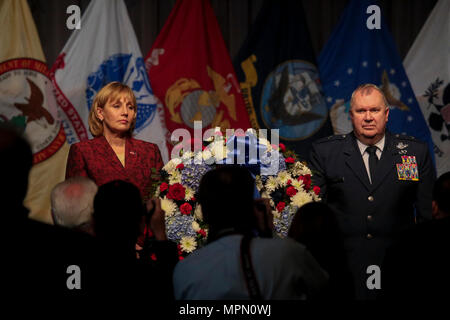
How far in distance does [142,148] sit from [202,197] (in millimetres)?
1558

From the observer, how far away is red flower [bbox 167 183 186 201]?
2703mm

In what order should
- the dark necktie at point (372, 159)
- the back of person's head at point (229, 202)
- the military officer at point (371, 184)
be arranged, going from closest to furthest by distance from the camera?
1. the back of person's head at point (229, 202)
2. the military officer at point (371, 184)
3. the dark necktie at point (372, 159)

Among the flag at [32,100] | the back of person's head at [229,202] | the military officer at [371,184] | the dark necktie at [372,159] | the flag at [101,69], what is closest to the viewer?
the back of person's head at [229,202]

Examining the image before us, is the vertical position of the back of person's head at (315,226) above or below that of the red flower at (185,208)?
below

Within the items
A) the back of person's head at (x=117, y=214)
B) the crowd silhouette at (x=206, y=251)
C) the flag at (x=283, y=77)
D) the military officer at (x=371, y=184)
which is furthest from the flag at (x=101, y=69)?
the back of person's head at (x=117, y=214)

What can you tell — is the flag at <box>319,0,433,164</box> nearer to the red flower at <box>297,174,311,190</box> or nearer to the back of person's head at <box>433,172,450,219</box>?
the red flower at <box>297,174,311,190</box>

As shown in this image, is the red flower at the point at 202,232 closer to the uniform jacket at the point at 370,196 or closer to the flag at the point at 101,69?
the uniform jacket at the point at 370,196

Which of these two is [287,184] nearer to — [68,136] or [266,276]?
[266,276]

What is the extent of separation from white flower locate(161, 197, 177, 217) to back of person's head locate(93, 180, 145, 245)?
700 mm

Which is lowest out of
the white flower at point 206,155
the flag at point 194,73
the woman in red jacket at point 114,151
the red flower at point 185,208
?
the red flower at point 185,208

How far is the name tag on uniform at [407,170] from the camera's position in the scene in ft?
10.3

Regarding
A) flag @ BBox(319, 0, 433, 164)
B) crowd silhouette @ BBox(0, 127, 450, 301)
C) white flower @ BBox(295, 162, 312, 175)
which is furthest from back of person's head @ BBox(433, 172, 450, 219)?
flag @ BBox(319, 0, 433, 164)

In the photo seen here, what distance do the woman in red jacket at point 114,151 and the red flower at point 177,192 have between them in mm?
502
